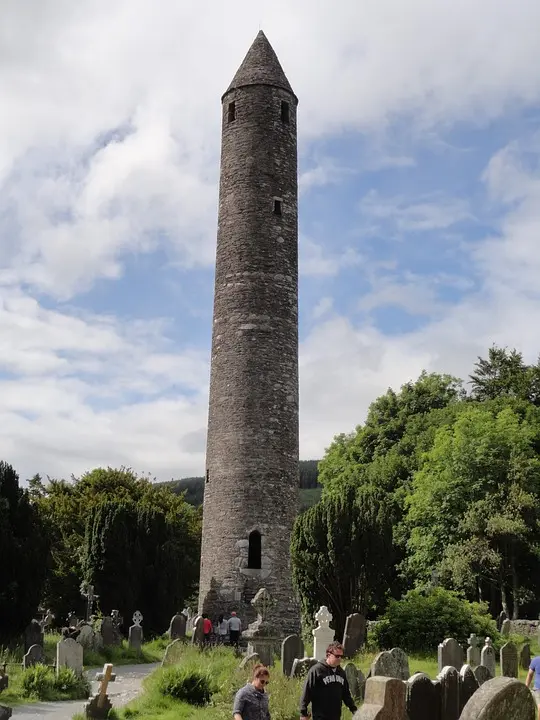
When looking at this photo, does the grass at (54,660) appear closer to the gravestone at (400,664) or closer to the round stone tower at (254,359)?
the round stone tower at (254,359)

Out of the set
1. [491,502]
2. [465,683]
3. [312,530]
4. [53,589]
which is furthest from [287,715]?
[53,589]

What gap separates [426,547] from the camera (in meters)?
31.0

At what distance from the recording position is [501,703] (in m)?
6.62

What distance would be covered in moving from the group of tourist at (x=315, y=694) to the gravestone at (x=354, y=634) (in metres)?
10.2

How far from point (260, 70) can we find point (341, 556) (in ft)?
48.5

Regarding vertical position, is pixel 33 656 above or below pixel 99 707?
above

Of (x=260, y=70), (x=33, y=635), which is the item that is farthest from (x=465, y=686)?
(x=260, y=70)

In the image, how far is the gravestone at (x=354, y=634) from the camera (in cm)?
1752

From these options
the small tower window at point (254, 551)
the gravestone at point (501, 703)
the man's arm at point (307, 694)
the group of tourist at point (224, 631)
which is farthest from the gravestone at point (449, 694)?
the small tower window at point (254, 551)

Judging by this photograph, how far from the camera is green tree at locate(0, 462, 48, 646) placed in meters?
18.3

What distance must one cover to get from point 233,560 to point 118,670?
419 centimetres

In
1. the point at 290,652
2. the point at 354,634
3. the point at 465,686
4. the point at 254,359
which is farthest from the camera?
the point at 254,359

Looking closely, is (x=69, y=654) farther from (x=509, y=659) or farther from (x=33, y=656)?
(x=509, y=659)

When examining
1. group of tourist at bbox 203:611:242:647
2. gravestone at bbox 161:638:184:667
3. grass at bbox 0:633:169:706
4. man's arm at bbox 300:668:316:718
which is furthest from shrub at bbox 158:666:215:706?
group of tourist at bbox 203:611:242:647
